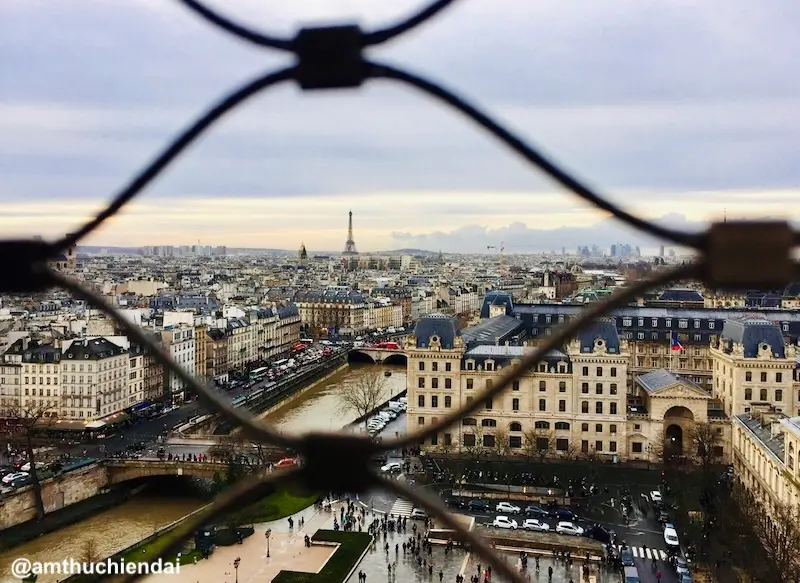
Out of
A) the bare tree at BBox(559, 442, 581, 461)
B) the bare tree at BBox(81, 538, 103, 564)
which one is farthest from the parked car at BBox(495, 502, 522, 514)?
the bare tree at BBox(81, 538, 103, 564)

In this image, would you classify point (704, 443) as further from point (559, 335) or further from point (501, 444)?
point (559, 335)

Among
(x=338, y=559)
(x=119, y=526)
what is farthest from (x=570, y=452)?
(x=119, y=526)

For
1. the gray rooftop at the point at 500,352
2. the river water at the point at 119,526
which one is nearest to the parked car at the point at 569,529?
the river water at the point at 119,526

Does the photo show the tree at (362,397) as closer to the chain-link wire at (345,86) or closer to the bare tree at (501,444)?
the bare tree at (501,444)

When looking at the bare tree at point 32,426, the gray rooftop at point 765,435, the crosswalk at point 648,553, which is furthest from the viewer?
the bare tree at point 32,426

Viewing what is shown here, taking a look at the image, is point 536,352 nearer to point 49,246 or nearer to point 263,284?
point 49,246

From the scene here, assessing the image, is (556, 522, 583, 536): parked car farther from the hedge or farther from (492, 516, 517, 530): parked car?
the hedge
